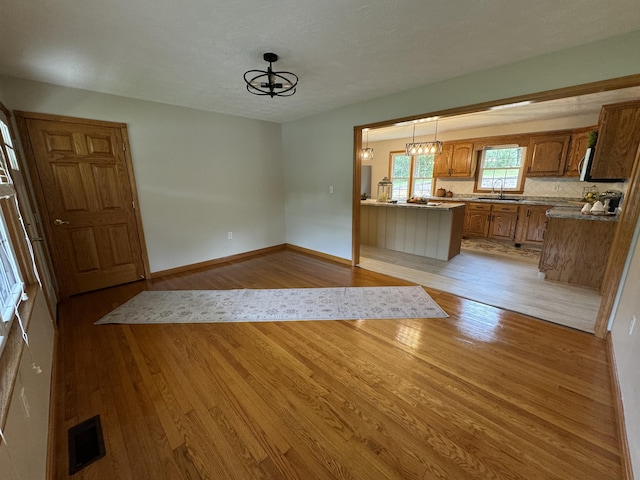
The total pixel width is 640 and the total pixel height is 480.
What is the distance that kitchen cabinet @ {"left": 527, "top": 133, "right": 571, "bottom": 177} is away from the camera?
4.86 m

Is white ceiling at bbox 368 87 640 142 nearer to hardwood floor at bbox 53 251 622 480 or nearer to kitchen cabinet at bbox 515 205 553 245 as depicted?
kitchen cabinet at bbox 515 205 553 245

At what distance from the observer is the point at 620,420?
4.76ft

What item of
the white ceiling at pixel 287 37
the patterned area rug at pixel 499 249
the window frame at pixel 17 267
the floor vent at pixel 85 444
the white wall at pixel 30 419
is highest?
the white ceiling at pixel 287 37

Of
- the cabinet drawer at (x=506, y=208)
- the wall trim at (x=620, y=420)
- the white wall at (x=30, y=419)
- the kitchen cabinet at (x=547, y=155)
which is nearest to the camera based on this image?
the white wall at (x=30, y=419)

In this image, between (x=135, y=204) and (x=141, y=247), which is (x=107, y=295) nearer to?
(x=141, y=247)

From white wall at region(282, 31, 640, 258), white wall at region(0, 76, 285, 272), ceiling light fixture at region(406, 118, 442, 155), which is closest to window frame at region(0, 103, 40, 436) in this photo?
white wall at region(0, 76, 285, 272)

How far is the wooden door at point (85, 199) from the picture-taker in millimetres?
2852

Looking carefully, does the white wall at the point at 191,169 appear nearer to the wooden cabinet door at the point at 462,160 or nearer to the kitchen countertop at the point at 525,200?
the wooden cabinet door at the point at 462,160

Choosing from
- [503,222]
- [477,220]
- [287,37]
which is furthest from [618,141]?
[287,37]

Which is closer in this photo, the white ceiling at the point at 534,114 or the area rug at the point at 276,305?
the area rug at the point at 276,305

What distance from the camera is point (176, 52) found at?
2133 millimetres

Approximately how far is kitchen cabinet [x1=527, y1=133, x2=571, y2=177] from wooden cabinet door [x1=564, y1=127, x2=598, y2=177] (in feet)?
0.22

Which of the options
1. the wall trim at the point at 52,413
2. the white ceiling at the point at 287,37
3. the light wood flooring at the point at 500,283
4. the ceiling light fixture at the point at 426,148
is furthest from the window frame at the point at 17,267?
the ceiling light fixture at the point at 426,148

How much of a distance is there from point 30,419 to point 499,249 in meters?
6.13
